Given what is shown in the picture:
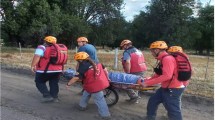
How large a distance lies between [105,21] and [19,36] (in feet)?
58.5

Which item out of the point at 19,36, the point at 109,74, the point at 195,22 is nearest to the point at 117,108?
the point at 109,74

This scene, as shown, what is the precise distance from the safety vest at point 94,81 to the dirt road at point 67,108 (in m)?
0.62

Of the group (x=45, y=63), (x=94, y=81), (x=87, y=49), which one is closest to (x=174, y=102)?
(x=94, y=81)

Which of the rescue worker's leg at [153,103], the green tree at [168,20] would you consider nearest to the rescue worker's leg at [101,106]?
the rescue worker's leg at [153,103]

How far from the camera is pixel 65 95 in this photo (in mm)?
10438

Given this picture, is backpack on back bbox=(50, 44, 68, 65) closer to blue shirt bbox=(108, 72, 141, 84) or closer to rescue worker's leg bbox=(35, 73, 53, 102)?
rescue worker's leg bbox=(35, 73, 53, 102)

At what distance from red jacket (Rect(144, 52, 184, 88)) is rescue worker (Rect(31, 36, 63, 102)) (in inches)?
115

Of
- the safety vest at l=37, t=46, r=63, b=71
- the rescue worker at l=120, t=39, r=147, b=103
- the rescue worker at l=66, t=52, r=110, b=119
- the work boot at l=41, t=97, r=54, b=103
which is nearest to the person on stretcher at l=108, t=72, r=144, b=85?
the rescue worker at l=120, t=39, r=147, b=103

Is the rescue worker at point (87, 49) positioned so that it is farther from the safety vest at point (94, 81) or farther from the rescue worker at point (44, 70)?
the safety vest at point (94, 81)

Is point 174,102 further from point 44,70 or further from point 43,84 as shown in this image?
point 43,84

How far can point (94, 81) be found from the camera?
8031 mm

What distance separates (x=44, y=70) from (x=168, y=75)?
348 cm

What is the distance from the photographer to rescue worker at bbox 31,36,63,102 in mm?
9086

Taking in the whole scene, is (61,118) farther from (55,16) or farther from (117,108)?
(55,16)
